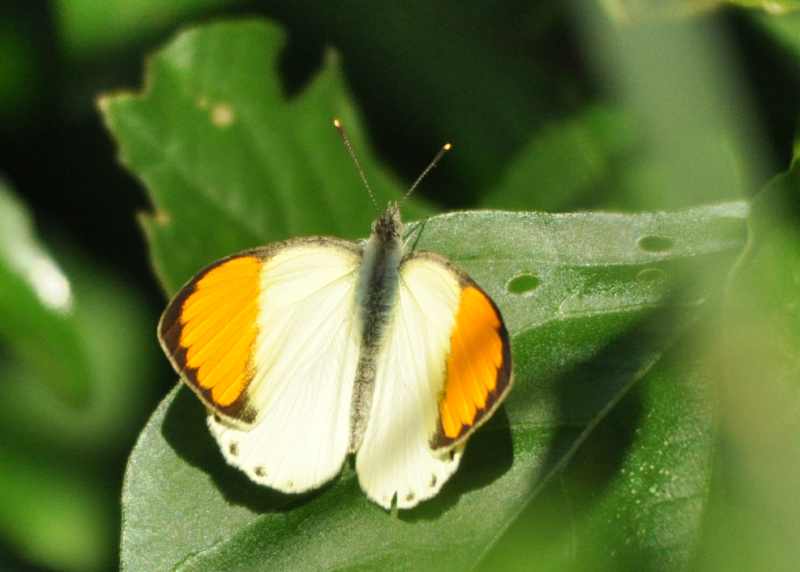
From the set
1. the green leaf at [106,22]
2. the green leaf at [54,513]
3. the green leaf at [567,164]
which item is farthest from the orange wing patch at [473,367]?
the green leaf at [106,22]

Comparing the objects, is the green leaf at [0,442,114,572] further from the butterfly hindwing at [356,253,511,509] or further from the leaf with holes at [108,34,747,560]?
the butterfly hindwing at [356,253,511,509]

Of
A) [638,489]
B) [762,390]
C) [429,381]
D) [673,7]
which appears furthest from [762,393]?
[673,7]

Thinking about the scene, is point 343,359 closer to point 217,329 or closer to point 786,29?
point 217,329

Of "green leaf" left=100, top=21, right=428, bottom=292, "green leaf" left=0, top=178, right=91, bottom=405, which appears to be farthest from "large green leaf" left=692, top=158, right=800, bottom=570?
"green leaf" left=0, top=178, right=91, bottom=405

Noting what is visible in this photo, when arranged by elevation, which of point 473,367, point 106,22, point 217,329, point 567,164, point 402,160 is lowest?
point 567,164

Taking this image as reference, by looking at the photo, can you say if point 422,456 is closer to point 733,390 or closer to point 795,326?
point 733,390

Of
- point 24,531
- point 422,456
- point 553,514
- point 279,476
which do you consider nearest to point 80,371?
point 24,531
